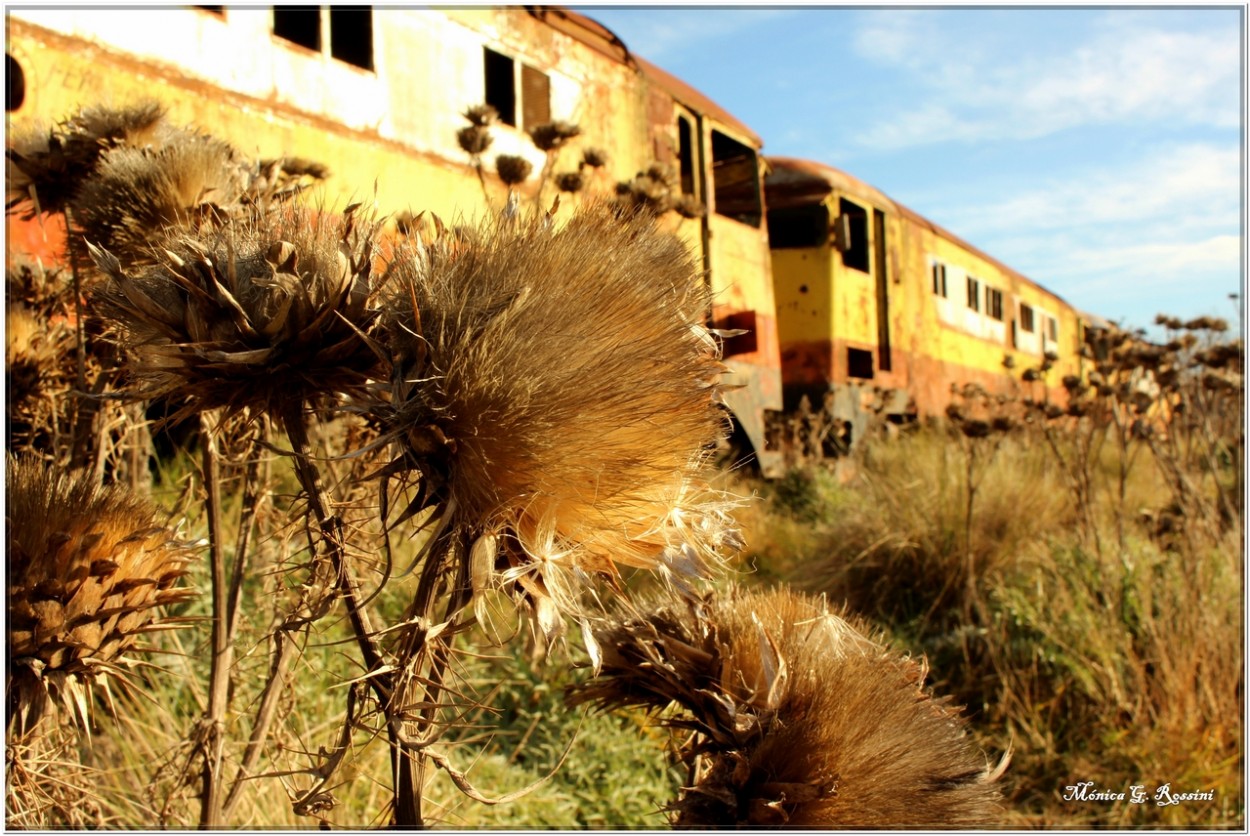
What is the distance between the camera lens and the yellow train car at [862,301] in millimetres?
11031

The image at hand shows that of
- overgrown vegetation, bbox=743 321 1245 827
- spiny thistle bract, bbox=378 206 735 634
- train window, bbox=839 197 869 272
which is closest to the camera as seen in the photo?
spiny thistle bract, bbox=378 206 735 634

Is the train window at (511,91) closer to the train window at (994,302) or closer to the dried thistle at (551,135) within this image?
the dried thistle at (551,135)

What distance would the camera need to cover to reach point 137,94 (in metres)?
4.09

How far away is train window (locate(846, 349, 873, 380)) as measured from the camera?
11773 millimetres

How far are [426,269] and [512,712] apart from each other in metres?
3.69

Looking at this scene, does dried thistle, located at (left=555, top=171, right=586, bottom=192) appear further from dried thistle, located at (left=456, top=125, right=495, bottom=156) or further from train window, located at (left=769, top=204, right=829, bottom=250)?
train window, located at (left=769, top=204, right=829, bottom=250)

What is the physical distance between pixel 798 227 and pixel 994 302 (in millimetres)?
8068

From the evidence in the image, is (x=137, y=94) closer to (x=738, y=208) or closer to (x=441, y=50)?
(x=441, y=50)

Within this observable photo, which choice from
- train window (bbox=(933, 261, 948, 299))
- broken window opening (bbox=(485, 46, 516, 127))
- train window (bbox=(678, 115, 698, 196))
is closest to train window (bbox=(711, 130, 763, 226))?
train window (bbox=(678, 115, 698, 196))

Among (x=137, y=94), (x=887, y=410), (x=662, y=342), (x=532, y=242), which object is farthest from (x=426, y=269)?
(x=887, y=410)

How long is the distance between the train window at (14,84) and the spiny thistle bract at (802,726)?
3.51m

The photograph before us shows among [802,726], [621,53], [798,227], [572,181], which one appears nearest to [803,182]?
[798,227]

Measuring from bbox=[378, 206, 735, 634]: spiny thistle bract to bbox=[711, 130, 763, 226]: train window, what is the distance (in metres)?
8.32

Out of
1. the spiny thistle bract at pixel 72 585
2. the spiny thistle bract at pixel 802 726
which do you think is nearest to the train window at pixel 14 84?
the spiny thistle bract at pixel 72 585
